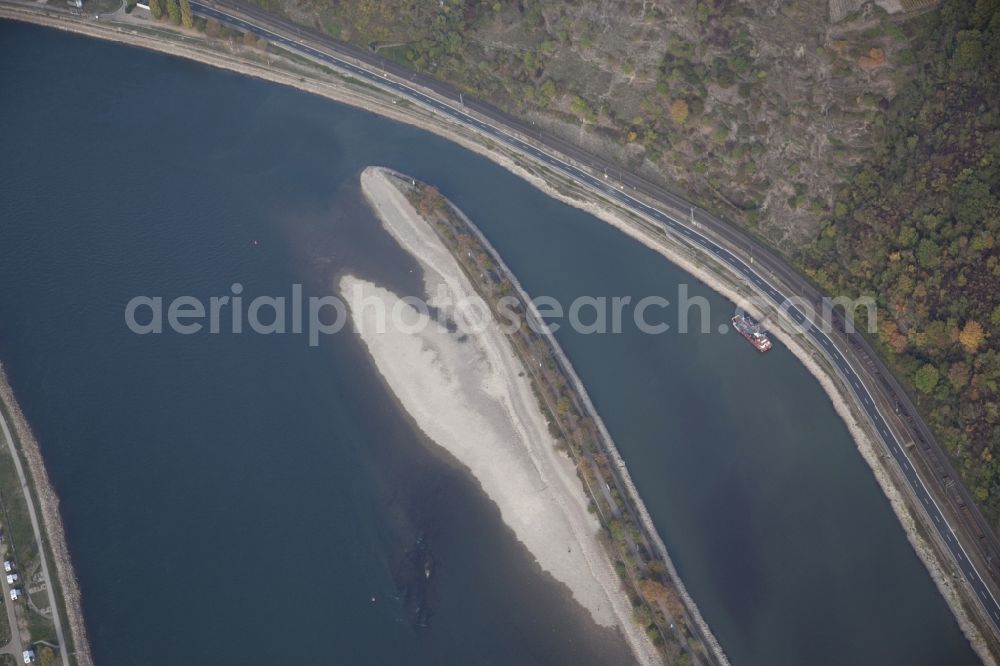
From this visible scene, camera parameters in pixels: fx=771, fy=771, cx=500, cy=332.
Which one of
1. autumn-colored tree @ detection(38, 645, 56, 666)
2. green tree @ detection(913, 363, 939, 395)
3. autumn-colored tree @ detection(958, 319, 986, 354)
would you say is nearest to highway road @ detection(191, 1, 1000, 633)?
green tree @ detection(913, 363, 939, 395)

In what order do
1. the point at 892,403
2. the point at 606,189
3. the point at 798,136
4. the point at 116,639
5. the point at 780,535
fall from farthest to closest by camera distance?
the point at 606,189 < the point at 798,136 < the point at 892,403 < the point at 780,535 < the point at 116,639

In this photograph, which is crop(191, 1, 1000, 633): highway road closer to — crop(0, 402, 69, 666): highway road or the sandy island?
the sandy island

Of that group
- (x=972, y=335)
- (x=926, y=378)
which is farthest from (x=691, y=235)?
(x=972, y=335)

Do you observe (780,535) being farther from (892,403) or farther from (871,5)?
(871,5)

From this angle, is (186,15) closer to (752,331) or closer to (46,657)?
(46,657)

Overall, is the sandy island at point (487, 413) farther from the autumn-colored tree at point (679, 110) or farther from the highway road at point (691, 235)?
the autumn-colored tree at point (679, 110)

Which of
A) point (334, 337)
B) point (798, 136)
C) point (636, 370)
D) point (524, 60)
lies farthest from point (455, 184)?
point (798, 136)
